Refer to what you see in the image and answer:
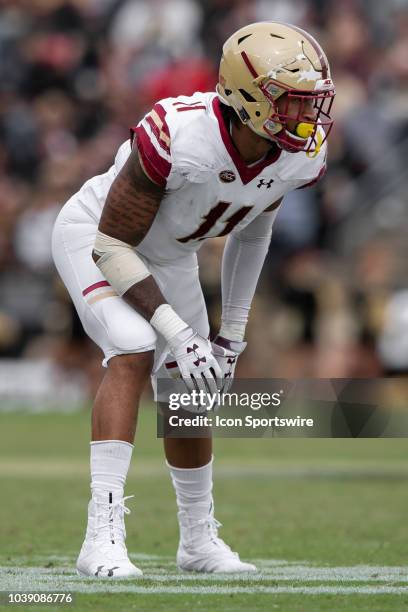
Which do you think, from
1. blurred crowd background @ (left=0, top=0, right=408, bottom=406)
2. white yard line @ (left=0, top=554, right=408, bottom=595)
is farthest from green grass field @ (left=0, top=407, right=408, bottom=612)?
blurred crowd background @ (left=0, top=0, right=408, bottom=406)

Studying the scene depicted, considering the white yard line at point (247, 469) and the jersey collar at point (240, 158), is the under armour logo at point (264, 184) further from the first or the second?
the white yard line at point (247, 469)

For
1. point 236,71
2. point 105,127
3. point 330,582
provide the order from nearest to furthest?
1. point 330,582
2. point 236,71
3. point 105,127

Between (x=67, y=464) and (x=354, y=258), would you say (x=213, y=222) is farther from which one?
(x=354, y=258)

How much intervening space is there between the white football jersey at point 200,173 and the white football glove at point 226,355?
422mm

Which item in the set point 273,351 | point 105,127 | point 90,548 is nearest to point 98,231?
point 90,548

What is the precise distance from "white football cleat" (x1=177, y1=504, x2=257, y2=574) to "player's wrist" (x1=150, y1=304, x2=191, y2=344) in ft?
2.66

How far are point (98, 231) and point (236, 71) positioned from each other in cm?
76

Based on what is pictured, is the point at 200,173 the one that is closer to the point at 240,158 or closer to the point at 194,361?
the point at 240,158

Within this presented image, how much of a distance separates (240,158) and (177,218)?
1.08 feet

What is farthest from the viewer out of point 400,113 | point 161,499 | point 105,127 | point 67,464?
point 105,127

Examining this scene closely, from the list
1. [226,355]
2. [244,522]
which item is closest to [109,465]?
[226,355]

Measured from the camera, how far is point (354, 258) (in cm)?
1428

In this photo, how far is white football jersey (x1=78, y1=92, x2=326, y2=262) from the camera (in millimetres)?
4945

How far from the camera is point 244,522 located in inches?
277
